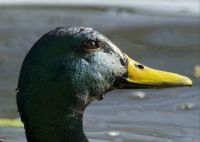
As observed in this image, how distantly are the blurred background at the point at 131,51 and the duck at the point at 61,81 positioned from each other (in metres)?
1.62

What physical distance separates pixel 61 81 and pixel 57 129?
0.32m

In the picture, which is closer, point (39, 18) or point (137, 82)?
point (137, 82)

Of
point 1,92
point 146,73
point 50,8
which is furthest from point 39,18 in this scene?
point 146,73

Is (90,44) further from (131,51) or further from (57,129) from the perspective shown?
(131,51)

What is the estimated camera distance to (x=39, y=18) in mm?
11359

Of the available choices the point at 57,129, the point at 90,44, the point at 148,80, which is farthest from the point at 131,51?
the point at 57,129

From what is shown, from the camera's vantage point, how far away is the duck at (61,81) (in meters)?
5.83

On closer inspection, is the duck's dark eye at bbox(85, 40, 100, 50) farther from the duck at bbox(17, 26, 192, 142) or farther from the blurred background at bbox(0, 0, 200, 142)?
the blurred background at bbox(0, 0, 200, 142)

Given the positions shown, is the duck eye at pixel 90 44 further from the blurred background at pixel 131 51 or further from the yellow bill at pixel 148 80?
the blurred background at pixel 131 51

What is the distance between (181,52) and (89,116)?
2.49 m

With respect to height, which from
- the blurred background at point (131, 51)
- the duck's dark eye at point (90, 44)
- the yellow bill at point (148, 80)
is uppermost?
the duck's dark eye at point (90, 44)

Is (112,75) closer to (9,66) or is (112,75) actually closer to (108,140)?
(108,140)

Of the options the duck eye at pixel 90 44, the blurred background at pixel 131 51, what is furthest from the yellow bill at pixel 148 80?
the blurred background at pixel 131 51

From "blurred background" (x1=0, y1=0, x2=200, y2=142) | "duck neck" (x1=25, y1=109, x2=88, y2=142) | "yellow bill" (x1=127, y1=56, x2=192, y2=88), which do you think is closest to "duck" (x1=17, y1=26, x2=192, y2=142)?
"duck neck" (x1=25, y1=109, x2=88, y2=142)
